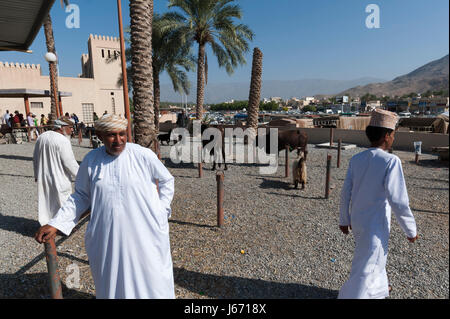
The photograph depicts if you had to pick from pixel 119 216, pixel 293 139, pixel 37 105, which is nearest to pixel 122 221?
pixel 119 216

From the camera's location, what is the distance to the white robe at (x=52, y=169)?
4035 mm

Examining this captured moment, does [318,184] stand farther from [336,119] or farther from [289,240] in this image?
[336,119]

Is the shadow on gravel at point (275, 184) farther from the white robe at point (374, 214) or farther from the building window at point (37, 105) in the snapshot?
the building window at point (37, 105)

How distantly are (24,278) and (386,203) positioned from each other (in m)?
4.02

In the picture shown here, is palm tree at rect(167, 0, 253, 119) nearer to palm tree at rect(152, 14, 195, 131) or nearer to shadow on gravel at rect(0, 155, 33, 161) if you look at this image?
palm tree at rect(152, 14, 195, 131)

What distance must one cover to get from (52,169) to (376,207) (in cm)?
419

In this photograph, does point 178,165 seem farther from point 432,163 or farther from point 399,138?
point 399,138

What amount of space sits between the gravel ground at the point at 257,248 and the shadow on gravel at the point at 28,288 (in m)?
0.01

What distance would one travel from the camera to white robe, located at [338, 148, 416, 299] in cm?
221

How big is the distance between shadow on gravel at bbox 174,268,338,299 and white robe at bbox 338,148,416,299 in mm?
723

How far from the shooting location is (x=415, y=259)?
3.71m

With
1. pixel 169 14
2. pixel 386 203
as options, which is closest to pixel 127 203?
pixel 386 203

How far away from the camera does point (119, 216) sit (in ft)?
6.70

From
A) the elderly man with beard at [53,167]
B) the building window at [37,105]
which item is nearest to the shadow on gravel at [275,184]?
the elderly man with beard at [53,167]
